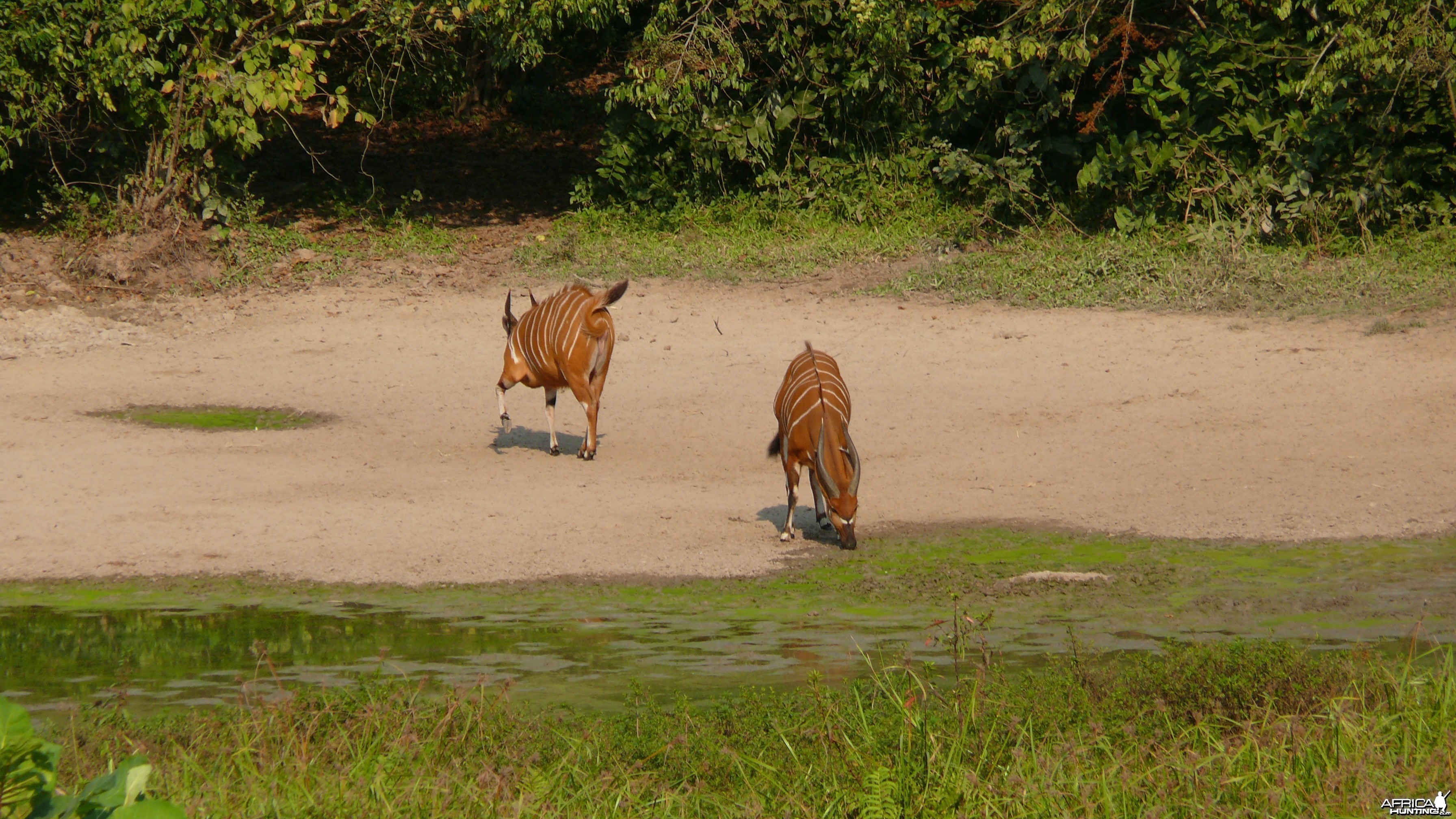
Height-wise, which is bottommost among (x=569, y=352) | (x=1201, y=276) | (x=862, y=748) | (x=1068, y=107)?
(x=862, y=748)

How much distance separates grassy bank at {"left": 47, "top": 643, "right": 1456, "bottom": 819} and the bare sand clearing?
275 cm

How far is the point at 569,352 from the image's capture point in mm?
10586

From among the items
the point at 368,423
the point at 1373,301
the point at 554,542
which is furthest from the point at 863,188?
the point at 554,542

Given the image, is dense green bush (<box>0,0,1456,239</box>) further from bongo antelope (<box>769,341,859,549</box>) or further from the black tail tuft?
bongo antelope (<box>769,341,859,549</box>)

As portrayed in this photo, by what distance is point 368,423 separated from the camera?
438 inches

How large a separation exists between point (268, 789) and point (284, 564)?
3657 millimetres

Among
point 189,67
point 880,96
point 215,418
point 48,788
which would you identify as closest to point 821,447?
point 215,418

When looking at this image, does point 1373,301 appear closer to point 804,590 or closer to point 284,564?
point 804,590

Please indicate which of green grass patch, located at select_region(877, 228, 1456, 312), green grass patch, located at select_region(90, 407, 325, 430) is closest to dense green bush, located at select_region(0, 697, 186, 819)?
green grass patch, located at select_region(90, 407, 325, 430)

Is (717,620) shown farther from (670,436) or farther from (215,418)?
(215,418)

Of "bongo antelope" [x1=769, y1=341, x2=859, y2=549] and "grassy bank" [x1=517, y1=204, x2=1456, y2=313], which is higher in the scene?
"grassy bank" [x1=517, y1=204, x2=1456, y2=313]

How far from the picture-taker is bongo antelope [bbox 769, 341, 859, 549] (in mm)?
8195

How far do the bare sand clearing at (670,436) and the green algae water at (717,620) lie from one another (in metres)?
0.36

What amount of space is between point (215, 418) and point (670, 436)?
11.6 feet
